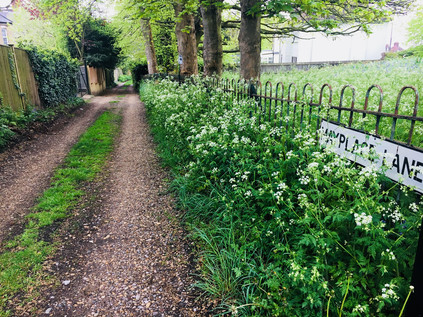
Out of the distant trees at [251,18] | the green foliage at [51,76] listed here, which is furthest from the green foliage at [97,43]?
the distant trees at [251,18]

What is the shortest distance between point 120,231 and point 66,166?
9.92ft

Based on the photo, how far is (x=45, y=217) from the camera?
3.99 m

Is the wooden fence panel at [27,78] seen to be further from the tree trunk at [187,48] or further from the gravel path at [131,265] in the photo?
the gravel path at [131,265]

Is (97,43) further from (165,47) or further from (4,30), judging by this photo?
(4,30)

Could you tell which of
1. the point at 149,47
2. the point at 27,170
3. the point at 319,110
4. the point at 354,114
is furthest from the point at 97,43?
the point at 319,110

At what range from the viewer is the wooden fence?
8.58 m

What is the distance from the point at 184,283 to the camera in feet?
9.37

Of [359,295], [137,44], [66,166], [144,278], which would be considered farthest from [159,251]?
[137,44]

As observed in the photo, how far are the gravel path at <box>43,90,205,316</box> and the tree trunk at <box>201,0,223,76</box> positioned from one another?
526cm

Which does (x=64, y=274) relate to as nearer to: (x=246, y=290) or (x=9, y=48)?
(x=246, y=290)

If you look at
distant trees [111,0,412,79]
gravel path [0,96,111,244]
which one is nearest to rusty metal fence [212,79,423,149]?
distant trees [111,0,412,79]

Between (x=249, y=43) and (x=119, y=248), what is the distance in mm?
5490

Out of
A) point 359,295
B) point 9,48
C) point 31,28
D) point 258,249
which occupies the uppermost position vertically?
point 31,28

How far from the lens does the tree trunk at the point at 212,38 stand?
8.38m
